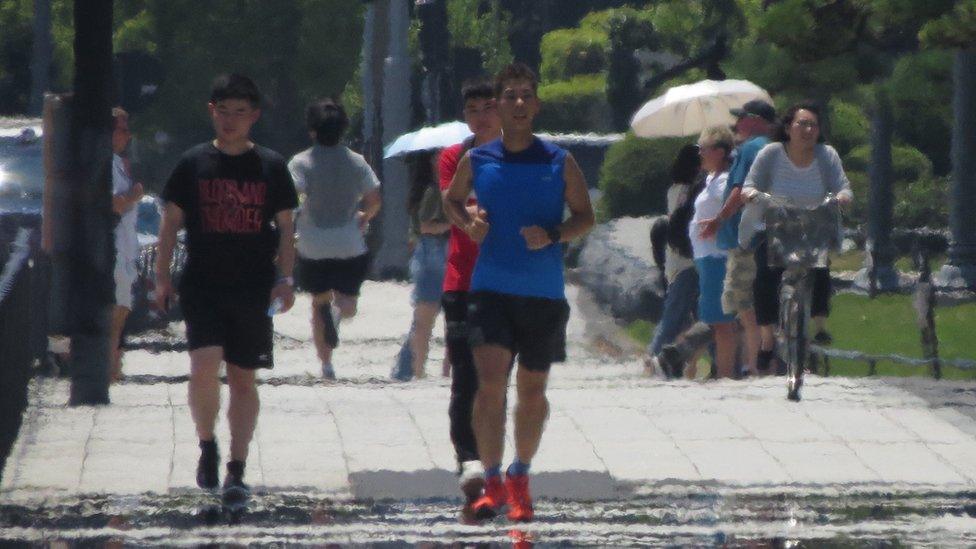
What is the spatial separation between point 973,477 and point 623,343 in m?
9.64

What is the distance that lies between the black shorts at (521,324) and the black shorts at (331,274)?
195 inches

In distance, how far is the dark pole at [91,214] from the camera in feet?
35.6

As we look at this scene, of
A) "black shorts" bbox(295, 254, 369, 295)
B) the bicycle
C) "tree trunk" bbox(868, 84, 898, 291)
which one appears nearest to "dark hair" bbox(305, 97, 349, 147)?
"black shorts" bbox(295, 254, 369, 295)

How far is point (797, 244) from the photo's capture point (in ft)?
37.8

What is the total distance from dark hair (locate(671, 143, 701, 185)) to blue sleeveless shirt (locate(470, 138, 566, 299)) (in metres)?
5.27

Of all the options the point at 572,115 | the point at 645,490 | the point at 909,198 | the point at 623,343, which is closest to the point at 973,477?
the point at 645,490

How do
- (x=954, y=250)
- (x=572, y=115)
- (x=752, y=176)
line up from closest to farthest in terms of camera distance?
(x=752, y=176) → (x=954, y=250) → (x=572, y=115)

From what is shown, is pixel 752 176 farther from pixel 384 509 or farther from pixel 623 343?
pixel 623 343

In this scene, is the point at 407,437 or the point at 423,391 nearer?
the point at 407,437

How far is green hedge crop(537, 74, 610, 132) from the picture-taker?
5047 centimetres

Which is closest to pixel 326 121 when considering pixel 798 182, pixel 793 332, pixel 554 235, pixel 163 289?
pixel 798 182

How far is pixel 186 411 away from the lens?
10.6 metres

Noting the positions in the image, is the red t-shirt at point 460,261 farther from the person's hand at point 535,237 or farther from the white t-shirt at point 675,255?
the white t-shirt at point 675,255

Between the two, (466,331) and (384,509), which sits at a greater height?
(466,331)
